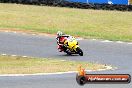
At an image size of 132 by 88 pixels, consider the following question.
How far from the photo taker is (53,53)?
17.5 m

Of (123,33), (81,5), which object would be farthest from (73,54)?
(81,5)

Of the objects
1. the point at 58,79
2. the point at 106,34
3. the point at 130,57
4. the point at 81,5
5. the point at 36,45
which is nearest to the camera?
the point at 58,79

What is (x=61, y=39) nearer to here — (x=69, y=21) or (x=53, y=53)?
(x=53, y=53)

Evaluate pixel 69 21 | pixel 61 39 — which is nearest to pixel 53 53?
pixel 61 39

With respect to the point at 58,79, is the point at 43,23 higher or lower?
lower

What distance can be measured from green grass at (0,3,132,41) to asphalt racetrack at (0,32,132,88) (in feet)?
9.17

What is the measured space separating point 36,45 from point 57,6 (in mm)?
15773

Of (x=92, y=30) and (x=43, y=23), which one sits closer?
(x=92, y=30)

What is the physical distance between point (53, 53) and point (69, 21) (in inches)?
494

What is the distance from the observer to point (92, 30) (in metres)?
26.6

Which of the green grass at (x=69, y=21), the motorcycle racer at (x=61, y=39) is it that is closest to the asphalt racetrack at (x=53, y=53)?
the motorcycle racer at (x=61, y=39)

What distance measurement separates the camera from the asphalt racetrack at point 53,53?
8773 millimetres

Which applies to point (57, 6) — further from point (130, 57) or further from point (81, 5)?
point (130, 57)

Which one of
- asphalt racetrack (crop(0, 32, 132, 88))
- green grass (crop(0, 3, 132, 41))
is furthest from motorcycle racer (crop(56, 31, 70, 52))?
green grass (crop(0, 3, 132, 41))
